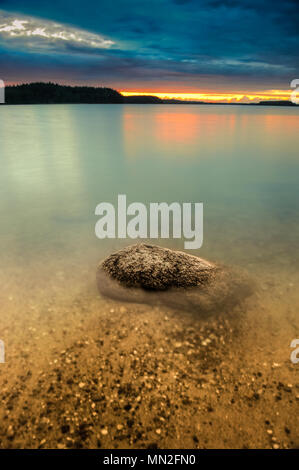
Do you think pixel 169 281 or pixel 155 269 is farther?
pixel 155 269

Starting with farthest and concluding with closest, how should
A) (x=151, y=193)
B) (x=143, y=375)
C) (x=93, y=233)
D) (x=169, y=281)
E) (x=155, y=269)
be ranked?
(x=151, y=193) → (x=93, y=233) → (x=155, y=269) → (x=169, y=281) → (x=143, y=375)

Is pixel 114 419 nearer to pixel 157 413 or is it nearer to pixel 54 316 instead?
pixel 157 413

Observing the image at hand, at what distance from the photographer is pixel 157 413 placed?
3902 mm

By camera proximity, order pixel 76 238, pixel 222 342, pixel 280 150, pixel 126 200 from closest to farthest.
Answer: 1. pixel 222 342
2. pixel 76 238
3. pixel 126 200
4. pixel 280 150

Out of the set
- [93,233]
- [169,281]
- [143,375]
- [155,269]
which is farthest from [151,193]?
[143,375]

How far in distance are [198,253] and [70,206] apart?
628 cm

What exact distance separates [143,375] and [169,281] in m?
2.29

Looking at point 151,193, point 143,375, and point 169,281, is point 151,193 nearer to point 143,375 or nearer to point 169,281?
point 169,281

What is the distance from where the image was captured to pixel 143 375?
441 cm

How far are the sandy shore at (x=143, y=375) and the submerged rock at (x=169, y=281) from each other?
0.96 ft

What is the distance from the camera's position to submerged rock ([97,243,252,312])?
19.7 ft

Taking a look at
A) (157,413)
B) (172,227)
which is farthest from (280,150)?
(157,413)
